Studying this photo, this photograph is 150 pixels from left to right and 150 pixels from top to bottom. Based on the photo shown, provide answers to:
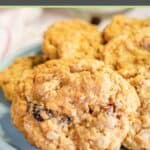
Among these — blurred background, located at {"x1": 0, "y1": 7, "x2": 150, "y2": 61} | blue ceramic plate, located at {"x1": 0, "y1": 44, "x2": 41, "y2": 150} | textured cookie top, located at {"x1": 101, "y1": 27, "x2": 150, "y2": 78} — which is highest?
textured cookie top, located at {"x1": 101, "y1": 27, "x2": 150, "y2": 78}

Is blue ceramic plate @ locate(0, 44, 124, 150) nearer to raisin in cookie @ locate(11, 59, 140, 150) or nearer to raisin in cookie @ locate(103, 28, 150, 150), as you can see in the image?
raisin in cookie @ locate(11, 59, 140, 150)

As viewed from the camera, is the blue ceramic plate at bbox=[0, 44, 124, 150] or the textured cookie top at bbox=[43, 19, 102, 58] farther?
the textured cookie top at bbox=[43, 19, 102, 58]

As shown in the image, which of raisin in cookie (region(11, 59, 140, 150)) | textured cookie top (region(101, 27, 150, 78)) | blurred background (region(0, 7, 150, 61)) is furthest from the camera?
blurred background (region(0, 7, 150, 61))

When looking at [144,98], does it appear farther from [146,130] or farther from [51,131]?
[51,131]

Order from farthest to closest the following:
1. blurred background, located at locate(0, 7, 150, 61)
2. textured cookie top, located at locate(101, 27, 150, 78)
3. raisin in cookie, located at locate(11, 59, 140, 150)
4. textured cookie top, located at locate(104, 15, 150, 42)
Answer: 1. blurred background, located at locate(0, 7, 150, 61)
2. textured cookie top, located at locate(104, 15, 150, 42)
3. textured cookie top, located at locate(101, 27, 150, 78)
4. raisin in cookie, located at locate(11, 59, 140, 150)

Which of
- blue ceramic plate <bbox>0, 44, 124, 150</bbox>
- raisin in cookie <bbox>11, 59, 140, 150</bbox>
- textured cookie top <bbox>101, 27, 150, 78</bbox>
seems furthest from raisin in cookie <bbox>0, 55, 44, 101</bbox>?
textured cookie top <bbox>101, 27, 150, 78</bbox>

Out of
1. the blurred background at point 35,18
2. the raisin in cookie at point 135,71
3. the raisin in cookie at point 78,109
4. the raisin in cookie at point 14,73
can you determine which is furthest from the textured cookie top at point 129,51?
the blurred background at point 35,18

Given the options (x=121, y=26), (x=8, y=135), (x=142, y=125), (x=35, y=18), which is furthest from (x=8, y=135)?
(x=35, y=18)

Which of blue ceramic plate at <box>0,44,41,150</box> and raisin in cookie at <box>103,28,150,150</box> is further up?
raisin in cookie at <box>103,28,150,150</box>
